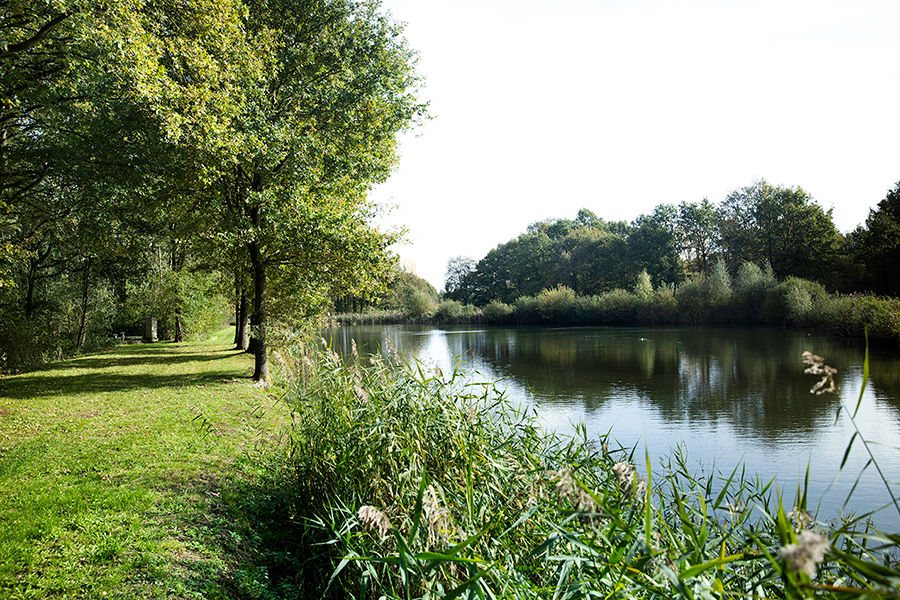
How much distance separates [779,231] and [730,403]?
39.6m

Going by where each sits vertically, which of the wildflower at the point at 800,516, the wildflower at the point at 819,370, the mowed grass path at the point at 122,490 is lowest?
the mowed grass path at the point at 122,490

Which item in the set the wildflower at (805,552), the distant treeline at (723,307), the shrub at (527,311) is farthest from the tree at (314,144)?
the shrub at (527,311)

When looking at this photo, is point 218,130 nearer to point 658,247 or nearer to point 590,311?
point 590,311

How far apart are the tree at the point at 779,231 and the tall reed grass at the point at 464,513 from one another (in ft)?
146

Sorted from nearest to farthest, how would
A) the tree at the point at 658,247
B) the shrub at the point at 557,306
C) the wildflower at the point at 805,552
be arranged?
the wildflower at the point at 805,552
the shrub at the point at 557,306
the tree at the point at 658,247

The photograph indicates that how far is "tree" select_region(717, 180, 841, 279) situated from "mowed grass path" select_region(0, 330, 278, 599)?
149ft

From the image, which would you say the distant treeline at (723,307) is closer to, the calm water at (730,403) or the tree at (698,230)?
the calm water at (730,403)

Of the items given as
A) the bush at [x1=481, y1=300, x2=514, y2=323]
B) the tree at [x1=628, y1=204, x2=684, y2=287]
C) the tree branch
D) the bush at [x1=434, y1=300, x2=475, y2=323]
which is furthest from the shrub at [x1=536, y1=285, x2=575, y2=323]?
the tree branch

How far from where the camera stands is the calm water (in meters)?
7.93

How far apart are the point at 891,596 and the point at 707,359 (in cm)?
2137

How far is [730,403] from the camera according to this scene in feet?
41.6

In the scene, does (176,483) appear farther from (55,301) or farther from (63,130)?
(55,301)

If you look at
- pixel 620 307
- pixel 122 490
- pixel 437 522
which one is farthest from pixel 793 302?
pixel 122 490

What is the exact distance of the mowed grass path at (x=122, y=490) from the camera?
3.46m
